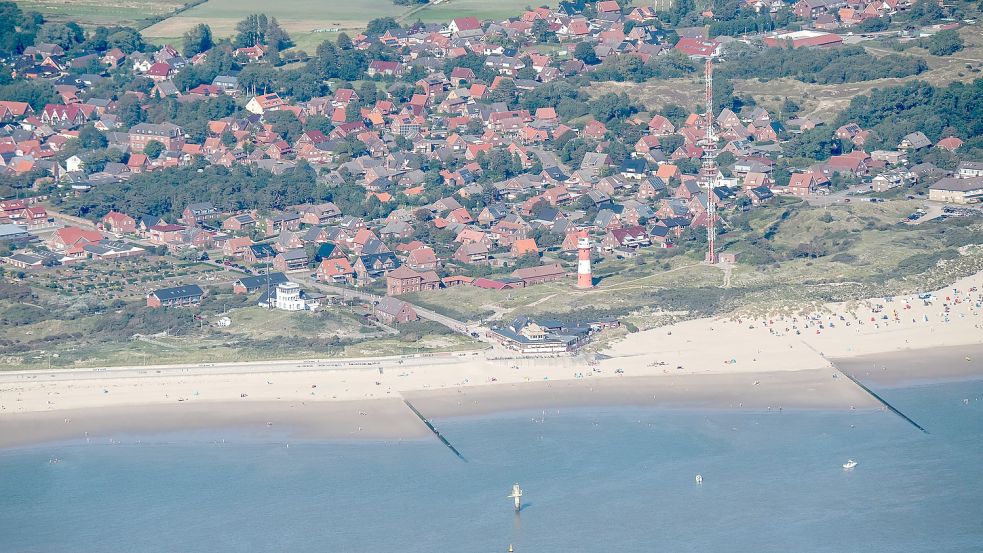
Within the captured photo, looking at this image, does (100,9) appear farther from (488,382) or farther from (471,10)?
(488,382)

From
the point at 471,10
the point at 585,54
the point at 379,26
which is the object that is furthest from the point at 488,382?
the point at 471,10

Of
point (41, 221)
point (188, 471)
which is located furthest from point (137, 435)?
point (41, 221)

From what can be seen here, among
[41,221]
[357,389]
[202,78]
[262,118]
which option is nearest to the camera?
[357,389]

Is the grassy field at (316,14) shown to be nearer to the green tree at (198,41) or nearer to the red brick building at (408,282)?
the green tree at (198,41)

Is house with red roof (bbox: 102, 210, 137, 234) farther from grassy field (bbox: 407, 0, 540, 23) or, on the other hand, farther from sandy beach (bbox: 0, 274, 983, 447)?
grassy field (bbox: 407, 0, 540, 23)

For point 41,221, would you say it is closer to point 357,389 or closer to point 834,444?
point 357,389

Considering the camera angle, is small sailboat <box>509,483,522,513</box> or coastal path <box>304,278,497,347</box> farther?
coastal path <box>304,278,497,347</box>

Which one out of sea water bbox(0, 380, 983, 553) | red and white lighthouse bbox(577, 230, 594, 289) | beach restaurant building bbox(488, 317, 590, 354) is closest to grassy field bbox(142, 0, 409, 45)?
red and white lighthouse bbox(577, 230, 594, 289)
